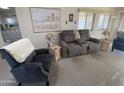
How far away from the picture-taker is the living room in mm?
1938

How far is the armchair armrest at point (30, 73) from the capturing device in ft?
5.12

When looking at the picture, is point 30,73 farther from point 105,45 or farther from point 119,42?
point 119,42

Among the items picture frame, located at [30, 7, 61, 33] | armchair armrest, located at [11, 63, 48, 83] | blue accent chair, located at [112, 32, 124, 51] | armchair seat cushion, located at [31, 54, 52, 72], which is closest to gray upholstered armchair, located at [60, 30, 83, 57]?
picture frame, located at [30, 7, 61, 33]

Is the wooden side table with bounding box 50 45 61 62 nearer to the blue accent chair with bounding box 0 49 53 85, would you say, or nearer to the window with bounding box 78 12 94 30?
the blue accent chair with bounding box 0 49 53 85

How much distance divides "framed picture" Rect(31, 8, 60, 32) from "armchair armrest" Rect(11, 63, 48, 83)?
173cm

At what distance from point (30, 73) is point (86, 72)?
140 centimetres

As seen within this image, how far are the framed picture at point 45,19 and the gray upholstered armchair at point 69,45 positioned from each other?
1.52 ft

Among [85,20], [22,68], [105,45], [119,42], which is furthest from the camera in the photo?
[85,20]

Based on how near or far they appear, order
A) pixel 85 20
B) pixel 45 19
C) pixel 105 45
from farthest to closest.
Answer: pixel 85 20
pixel 105 45
pixel 45 19

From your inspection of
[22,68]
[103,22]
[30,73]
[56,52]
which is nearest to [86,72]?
[56,52]

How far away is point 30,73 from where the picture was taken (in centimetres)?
159

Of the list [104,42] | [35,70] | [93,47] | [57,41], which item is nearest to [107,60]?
[93,47]
